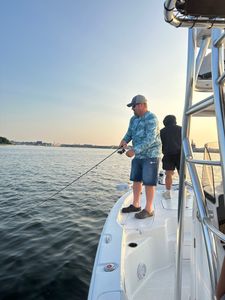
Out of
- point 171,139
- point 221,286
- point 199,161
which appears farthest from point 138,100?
point 221,286

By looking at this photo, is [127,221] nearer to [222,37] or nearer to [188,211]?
[188,211]

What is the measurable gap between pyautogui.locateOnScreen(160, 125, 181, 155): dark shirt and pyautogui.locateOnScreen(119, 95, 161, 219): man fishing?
1176mm

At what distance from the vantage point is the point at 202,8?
3.47ft

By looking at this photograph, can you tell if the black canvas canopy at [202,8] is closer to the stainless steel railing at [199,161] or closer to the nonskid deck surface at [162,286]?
the stainless steel railing at [199,161]

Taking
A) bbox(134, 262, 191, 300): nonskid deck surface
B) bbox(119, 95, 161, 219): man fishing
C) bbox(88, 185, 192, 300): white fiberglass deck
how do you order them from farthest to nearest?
bbox(119, 95, 161, 219): man fishing < bbox(134, 262, 191, 300): nonskid deck surface < bbox(88, 185, 192, 300): white fiberglass deck

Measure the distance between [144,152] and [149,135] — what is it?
0.26 m

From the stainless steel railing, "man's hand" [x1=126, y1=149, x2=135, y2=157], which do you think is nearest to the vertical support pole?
the stainless steel railing

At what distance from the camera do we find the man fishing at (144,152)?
355 centimetres

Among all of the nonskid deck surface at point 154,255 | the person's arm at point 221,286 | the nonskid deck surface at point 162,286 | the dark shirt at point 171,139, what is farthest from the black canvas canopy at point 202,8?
the dark shirt at point 171,139

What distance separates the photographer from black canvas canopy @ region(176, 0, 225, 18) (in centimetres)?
102

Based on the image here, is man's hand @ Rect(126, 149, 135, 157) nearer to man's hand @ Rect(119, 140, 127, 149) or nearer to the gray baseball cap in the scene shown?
man's hand @ Rect(119, 140, 127, 149)

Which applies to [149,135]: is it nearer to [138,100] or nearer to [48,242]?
[138,100]

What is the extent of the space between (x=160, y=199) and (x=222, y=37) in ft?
12.2

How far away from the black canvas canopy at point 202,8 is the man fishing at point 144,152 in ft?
8.06
